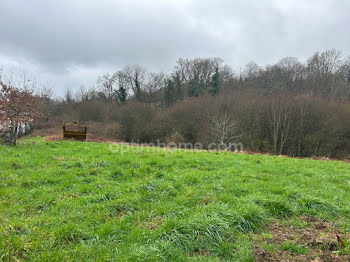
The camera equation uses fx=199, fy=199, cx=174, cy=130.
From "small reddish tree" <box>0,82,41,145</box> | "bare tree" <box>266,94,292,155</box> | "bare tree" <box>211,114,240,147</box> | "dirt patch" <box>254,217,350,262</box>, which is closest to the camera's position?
"dirt patch" <box>254,217,350,262</box>

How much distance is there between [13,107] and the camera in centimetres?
917

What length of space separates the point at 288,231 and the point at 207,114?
24.7m

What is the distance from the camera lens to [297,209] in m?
3.46

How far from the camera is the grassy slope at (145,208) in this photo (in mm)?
2318

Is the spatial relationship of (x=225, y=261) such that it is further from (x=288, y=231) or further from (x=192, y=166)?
(x=192, y=166)

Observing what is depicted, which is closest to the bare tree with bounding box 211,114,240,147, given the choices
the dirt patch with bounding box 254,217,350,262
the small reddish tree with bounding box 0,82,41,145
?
the small reddish tree with bounding box 0,82,41,145

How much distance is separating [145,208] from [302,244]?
2266 millimetres

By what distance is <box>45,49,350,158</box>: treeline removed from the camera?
75.7 feet

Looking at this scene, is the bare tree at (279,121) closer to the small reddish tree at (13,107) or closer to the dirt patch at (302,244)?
the dirt patch at (302,244)

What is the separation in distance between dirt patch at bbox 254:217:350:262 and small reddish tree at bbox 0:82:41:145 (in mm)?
10792

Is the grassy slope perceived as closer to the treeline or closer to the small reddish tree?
the small reddish tree

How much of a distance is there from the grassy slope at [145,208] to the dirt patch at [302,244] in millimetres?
188

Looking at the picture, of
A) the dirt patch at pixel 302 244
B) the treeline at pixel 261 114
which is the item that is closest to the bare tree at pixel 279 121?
the treeline at pixel 261 114

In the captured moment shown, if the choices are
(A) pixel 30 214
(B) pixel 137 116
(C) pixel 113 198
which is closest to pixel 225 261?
(C) pixel 113 198
